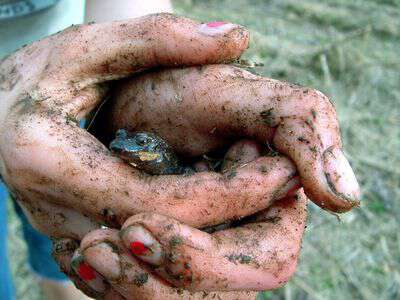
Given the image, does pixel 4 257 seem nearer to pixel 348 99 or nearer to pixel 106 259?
pixel 106 259

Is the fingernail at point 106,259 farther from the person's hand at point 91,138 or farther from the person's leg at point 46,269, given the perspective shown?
the person's leg at point 46,269

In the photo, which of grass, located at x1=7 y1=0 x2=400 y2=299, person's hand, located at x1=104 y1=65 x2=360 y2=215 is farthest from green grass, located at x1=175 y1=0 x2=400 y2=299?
person's hand, located at x1=104 y1=65 x2=360 y2=215

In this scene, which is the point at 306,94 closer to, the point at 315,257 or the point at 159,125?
the point at 159,125

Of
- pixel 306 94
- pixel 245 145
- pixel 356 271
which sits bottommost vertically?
pixel 356 271

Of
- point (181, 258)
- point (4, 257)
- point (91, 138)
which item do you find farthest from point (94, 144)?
point (4, 257)

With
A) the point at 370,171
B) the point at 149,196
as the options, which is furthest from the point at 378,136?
the point at 149,196

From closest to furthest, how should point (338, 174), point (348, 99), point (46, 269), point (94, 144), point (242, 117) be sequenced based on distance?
1. point (338, 174)
2. point (94, 144)
3. point (242, 117)
4. point (46, 269)
5. point (348, 99)

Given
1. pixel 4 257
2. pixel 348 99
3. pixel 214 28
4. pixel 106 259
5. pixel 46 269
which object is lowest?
pixel 348 99
